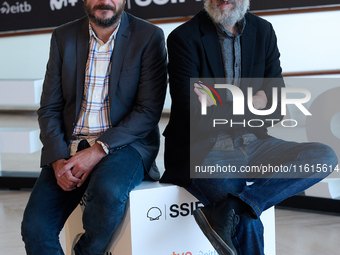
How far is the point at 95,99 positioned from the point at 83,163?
320mm

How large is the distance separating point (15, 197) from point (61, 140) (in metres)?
1.79

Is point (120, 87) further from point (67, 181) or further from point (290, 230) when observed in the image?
point (290, 230)

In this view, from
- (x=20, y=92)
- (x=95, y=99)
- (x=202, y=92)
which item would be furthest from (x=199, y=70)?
(x=20, y=92)

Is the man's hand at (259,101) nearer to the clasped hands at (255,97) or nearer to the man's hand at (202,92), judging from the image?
the clasped hands at (255,97)

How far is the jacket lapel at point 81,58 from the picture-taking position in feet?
7.16

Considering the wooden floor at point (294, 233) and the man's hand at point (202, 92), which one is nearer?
the man's hand at point (202, 92)

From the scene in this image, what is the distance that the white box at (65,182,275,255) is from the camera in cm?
202

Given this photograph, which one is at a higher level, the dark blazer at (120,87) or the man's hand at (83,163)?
the dark blazer at (120,87)

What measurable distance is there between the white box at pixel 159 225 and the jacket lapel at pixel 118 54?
47 centimetres

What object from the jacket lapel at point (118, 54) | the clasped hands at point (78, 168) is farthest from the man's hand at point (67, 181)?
the jacket lapel at point (118, 54)

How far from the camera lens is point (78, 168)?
204cm

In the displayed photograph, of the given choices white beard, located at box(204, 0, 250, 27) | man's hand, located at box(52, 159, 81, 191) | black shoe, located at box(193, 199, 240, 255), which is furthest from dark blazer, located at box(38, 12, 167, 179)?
black shoe, located at box(193, 199, 240, 255)

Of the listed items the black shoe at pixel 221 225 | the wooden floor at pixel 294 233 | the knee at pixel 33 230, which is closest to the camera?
the black shoe at pixel 221 225

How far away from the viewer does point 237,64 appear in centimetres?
222
